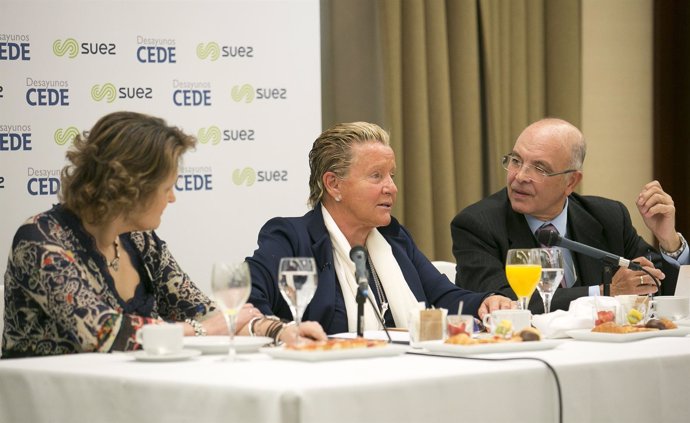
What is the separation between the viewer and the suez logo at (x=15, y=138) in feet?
13.0

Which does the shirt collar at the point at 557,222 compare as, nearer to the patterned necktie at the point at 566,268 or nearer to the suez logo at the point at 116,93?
the patterned necktie at the point at 566,268

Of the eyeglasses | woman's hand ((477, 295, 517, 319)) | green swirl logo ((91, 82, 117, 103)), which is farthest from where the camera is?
green swirl logo ((91, 82, 117, 103))

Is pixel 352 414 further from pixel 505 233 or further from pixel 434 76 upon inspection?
pixel 434 76

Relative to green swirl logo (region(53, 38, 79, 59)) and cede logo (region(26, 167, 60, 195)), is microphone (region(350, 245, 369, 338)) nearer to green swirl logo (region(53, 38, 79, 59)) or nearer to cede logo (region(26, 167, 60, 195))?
cede logo (region(26, 167, 60, 195))

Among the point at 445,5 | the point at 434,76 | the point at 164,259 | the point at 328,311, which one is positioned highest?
the point at 445,5

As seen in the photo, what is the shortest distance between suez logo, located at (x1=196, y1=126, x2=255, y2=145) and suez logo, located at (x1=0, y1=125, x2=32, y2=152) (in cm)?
67

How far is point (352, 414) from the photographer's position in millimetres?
1750

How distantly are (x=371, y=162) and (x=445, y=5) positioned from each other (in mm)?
2028

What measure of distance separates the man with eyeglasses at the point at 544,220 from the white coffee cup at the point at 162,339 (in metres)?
1.70

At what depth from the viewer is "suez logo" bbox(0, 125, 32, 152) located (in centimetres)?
396

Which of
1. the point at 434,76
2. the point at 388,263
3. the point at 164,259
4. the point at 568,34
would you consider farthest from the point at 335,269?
the point at 568,34

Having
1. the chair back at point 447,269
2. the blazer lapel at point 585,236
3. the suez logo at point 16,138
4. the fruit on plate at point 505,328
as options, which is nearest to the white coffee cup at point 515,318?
the fruit on plate at point 505,328

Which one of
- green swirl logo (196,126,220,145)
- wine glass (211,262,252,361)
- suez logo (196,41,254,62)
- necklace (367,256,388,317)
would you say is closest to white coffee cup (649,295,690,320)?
necklace (367,256,388,317)

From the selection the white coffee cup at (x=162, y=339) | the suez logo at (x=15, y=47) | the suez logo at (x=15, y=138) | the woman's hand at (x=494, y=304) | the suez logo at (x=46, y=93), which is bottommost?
the woman's hand at (x=494, y=304)
